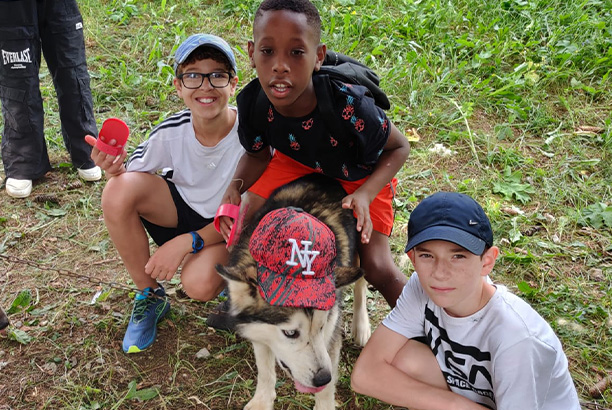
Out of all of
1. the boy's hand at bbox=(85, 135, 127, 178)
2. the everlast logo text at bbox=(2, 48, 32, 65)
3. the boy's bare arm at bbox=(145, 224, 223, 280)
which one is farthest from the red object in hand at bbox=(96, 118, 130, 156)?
the everlast logo text at bbox=(2, 48, 32, 65)

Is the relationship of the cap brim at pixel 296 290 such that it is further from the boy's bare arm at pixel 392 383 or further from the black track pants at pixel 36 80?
the black track pants at pixel 36 80

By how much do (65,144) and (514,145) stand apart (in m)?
4.03

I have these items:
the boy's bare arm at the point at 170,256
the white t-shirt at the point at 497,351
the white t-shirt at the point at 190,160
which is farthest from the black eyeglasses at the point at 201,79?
the white t-shirt at the point at 497,351

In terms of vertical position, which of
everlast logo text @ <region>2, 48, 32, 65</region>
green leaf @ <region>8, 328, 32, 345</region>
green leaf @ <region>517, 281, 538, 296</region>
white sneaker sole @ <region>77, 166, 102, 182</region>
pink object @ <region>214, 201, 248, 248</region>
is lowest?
green leaf @ <region>8, 328, 32, 345</region>

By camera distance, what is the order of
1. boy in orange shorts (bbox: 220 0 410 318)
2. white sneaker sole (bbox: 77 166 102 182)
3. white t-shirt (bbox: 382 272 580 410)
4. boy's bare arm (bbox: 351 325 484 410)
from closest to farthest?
white t-shirt (bbox: 382 272 580 410)
boy's bare arm (bbox: 351 325 484 410)
boy in orange shorts (bbox: 220 0 410 318)
white sneaker sole (bbox: 77 166 102 182)

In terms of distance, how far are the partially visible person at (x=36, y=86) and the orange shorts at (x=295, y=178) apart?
7.14ft

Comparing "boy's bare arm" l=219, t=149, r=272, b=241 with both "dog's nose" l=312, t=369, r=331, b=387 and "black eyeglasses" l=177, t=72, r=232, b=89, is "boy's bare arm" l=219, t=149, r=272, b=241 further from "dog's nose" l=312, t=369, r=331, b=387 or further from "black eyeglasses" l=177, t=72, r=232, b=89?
"dog's nose" l=312, t=369, r=331, b=387

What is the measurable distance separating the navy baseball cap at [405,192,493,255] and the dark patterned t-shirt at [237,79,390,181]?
58 cm

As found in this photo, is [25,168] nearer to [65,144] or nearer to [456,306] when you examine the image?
[65,144]

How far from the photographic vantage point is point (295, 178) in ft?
9.87

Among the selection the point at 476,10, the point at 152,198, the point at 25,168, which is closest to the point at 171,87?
the point at 25,168

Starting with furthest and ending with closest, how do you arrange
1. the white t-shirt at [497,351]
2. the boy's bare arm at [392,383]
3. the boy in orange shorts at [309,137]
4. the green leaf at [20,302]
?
the green leaf at [20,302] → the boy in orange shorts at [309,137] → the boy's bare arm at [392,383] → the white t-shirt at [497,351]

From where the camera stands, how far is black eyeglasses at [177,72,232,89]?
113 inches

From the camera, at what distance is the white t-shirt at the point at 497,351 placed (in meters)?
2.05
